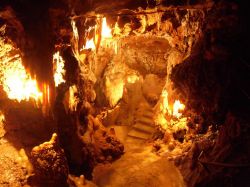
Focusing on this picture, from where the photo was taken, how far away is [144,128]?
1652 centimetres

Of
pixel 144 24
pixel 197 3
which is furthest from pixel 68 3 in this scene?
pixel 197 3

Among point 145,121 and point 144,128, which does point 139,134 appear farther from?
point 145,121

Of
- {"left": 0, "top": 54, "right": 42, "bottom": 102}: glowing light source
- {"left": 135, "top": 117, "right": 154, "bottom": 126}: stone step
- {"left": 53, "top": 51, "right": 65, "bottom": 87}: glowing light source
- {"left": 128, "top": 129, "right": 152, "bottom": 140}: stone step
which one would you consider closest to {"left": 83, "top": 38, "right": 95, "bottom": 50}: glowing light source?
{"left": 53, "top": 51, "right": 65, "bottom": 87}: glowing light source

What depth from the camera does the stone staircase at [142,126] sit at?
15805mm

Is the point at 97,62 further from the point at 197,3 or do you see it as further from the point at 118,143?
the point at 197,3

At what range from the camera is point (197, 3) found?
1134 centimetres

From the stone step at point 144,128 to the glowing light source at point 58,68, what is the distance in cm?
735

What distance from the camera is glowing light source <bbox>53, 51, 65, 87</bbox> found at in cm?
1004

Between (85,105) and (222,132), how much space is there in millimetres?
5168

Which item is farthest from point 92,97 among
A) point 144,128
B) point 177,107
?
point 144,128

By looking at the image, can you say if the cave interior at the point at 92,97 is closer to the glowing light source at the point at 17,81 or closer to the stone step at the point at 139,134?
the glowing light source at the point at 17,81

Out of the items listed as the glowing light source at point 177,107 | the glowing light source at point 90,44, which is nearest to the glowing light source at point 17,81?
the glowing light source at point 90,44

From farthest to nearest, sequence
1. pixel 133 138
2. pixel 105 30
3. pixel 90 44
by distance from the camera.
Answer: pixel 133 138, pixel 105 30, pixel 90 44

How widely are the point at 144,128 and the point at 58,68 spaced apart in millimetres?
7715
